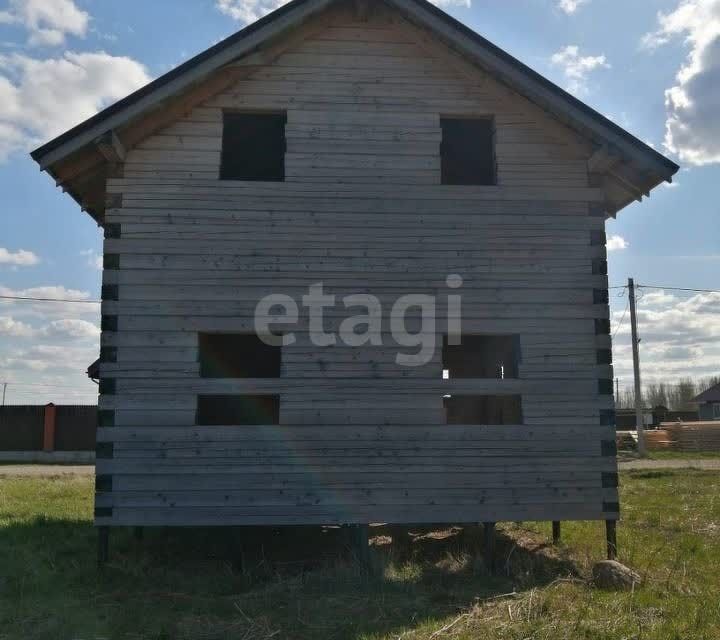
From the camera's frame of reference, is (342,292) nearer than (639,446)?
Yes

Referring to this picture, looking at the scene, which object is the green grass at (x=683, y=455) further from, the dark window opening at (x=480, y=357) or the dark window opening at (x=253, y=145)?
the dark window opening at (x=253, y=145)

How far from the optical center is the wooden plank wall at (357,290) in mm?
9445

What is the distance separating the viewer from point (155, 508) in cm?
931

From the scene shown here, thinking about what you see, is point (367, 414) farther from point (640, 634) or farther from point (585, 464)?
point (640, 634)

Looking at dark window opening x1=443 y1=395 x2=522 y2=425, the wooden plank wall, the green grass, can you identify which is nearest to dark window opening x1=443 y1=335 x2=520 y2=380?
dark window opening x1=443 y1=395 x2=522 y2=425

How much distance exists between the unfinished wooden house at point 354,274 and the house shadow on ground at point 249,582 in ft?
2.37

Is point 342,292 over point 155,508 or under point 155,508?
over

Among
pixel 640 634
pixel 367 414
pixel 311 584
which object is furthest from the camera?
pixel 367 414

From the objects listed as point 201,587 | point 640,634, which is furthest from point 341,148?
point 640,634

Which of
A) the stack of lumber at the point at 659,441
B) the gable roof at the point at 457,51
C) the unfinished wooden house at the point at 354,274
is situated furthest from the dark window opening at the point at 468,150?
the stack of lumber at the point at 659,441

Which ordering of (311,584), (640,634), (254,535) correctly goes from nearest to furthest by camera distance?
(640,634) → (311,584) → (254,535)

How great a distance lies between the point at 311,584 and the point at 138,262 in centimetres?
473

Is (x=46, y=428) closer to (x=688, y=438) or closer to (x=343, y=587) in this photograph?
(x=343, y=587)

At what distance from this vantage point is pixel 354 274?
9.88 metres
